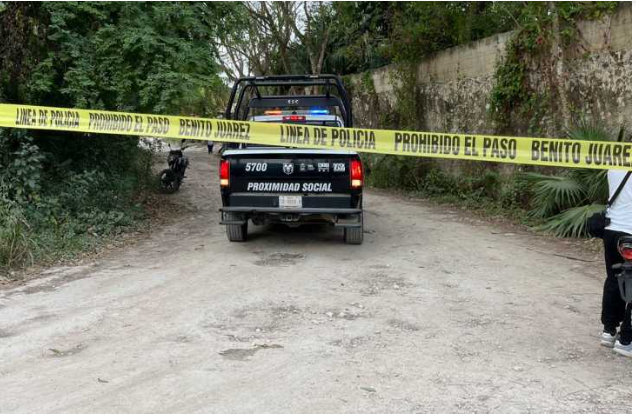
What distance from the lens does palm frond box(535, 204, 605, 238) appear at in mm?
9094

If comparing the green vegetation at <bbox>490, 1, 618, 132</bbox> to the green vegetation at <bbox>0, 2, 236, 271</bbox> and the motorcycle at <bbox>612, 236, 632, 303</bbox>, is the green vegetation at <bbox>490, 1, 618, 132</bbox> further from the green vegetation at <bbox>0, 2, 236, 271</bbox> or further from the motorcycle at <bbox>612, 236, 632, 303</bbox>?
the motorcycle at <bbox>612, 236, 632, 303</bbox>

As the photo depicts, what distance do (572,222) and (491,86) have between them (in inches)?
192

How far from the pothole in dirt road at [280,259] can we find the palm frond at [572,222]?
14.4ft

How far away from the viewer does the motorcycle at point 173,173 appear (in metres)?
14.2

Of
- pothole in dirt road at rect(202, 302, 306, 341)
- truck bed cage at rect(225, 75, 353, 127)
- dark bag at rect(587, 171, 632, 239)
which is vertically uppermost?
truck bed cage at rect(225, 75, 353, 127)

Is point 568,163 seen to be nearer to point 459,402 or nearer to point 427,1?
point 459,402

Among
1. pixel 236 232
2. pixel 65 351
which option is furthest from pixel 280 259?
pixel 65 351

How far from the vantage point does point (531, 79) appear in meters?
11.8

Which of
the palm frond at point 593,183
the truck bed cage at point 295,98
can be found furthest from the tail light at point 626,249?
the truck bed cage at point 295,98

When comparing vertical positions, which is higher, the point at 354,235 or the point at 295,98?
the point at 295,98

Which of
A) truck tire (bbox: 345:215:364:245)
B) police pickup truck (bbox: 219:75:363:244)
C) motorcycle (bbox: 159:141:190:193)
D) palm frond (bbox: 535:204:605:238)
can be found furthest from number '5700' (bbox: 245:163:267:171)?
motorcycle (bbox: 159:141:190:193)

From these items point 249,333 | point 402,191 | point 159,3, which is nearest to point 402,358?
point 249,333

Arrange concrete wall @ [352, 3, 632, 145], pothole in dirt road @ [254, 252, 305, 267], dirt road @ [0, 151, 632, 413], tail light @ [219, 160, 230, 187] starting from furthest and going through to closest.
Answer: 1. concrete wall @ [352, 3, 632, 145]
2. tail light @ [219, 160, 230, 187]
3. pothole in dirt road @ [254, 252, 305, 267]
4. dirt road @ [0, 151, 632, 413]

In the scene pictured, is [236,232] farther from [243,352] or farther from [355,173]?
[243,352]
